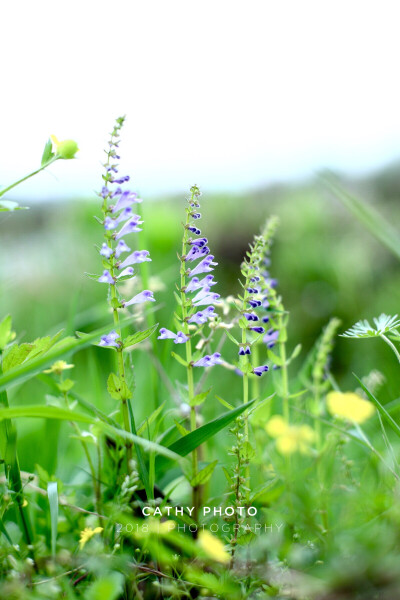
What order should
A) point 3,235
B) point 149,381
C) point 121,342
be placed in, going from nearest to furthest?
point 121,342 → point 149,381 → point 3,235

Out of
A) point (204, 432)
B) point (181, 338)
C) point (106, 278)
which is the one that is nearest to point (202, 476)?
point (204, 432)

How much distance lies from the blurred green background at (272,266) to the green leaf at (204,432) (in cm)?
98

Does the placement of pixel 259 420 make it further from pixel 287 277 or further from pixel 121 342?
pixel 287 277

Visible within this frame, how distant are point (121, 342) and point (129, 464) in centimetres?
16

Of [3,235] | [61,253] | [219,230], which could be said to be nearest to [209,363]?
[219,230]

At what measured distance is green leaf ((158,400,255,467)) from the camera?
1.99 feet

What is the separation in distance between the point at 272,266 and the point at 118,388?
179 centimetres

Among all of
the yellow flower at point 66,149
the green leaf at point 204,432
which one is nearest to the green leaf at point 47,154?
the yellow flower at point 66,149

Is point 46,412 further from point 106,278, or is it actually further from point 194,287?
point 194,287

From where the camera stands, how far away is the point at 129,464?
0.67 meters

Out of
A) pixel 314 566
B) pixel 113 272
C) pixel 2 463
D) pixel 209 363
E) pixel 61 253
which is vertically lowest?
pixel 314 566

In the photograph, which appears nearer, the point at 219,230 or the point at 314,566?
the point at 314,566

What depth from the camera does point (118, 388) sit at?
2.12 ft

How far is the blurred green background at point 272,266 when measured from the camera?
2.00 meters
